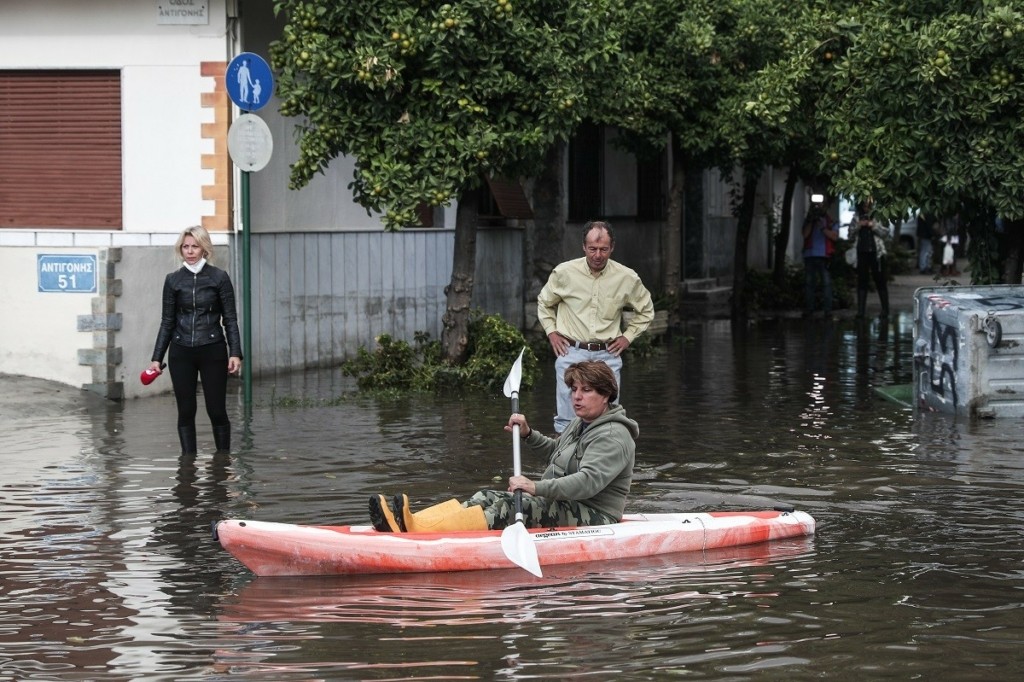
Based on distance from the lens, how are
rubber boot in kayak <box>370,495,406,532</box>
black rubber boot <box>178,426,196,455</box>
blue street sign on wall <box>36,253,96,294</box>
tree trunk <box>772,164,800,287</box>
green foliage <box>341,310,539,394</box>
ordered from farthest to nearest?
1. tree trunk <box>772,164,800,287</box>
2. green foliage <box>341,310,539,394</box>
3. blue street sign on wall <box>36,253,96,294</box>
4. black rubber boot <box>178,426,196,455</box>
5. rubber boot in kayak <box>370,495,406,532</box>

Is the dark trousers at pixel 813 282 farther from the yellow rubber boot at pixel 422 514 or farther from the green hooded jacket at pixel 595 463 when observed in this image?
the yellow rubber boot at pixel 422 514

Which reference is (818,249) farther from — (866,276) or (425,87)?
(425,87)

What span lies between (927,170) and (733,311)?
A: 13283 mm

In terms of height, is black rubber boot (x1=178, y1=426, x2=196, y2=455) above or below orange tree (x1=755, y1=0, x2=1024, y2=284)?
below

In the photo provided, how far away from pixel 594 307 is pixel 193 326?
294 cm

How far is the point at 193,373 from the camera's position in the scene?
38.4ft

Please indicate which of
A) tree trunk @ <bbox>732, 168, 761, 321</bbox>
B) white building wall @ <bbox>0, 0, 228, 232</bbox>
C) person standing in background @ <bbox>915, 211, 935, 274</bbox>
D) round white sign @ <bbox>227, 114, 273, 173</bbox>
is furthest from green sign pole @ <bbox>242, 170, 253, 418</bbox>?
person standing in background @ <bbox>915, 211, 935, 274</bbox>

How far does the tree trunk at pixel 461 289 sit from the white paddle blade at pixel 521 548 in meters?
8.63

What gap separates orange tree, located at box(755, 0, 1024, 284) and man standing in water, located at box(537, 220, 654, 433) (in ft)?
12.3

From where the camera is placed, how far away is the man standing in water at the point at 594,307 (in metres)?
10.5

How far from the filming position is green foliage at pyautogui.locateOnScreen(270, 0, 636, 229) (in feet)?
47.2

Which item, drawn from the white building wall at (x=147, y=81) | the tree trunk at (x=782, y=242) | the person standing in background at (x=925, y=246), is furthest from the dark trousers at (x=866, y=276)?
the person standing in background at (x=925, y=246)

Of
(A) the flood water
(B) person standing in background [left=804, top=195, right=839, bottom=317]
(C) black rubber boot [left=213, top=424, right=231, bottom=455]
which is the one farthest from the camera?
(B) person standing in background [left=804, top=195, right=839, bottom=317]

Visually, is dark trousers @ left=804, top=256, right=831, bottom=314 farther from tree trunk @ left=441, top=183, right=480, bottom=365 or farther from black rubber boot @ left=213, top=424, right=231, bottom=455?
black rubber boot @ left=213, top=424, right=231, bottom=455
